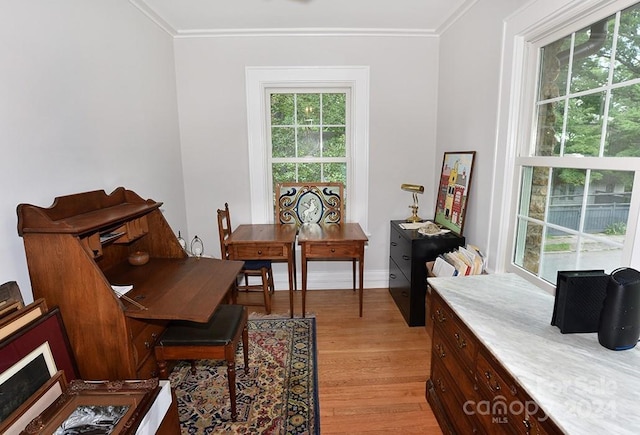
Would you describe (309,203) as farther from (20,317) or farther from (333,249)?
(20,317)

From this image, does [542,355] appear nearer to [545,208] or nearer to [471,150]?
[545,208]

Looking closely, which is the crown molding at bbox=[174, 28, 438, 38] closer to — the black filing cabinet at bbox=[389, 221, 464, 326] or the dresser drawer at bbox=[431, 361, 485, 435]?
the black filing cabinet at bbox=[389, 221, 464, 326]

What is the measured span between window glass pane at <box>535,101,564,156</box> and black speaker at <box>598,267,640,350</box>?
84cm

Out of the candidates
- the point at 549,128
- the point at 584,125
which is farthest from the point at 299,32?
the point at 584,125

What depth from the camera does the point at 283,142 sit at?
3.34 meters

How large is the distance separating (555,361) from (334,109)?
109 inches

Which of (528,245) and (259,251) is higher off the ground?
(528,245)

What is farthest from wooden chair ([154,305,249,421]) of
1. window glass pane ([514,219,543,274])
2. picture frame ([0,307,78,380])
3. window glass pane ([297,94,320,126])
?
window glass pane ([297,94,320,126])

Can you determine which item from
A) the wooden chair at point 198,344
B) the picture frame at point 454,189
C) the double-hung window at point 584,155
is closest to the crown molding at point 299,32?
the picture frame at point 454,189

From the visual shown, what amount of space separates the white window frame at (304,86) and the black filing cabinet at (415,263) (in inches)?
24.6

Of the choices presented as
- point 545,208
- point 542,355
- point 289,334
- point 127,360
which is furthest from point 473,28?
point 127,360

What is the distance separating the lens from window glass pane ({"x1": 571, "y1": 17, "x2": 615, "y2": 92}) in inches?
56.4

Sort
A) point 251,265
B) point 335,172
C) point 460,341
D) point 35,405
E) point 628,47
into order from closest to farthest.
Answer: point 35,405 < point 628,47 < point 460,341 < point 251,265 < point 335,172

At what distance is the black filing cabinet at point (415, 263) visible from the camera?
2.58 metres
